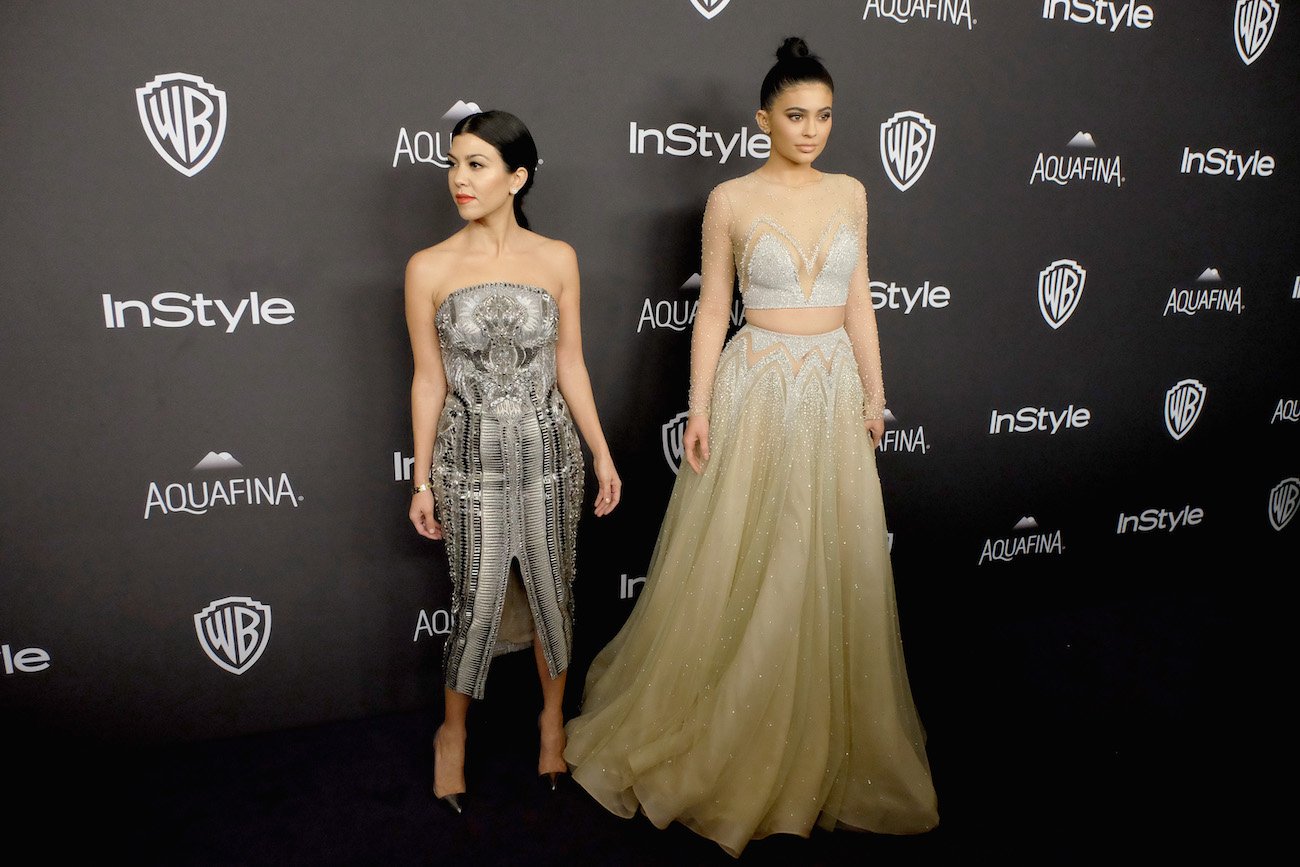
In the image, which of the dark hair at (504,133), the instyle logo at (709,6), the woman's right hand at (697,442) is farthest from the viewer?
the instyle logo at (709,6)

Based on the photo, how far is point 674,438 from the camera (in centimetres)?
291

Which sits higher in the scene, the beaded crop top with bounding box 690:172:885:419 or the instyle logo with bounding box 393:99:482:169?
the instyle logo with bounding box 393:99:482:169

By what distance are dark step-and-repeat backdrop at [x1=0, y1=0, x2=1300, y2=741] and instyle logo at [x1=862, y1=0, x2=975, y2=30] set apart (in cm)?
1

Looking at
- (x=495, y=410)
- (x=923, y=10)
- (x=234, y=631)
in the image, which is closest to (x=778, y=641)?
(x=495, y=410)

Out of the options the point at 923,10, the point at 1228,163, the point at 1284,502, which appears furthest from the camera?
the point at 1284,502

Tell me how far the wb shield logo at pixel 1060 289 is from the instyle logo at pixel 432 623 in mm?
2467

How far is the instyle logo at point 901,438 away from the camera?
10.4 ft

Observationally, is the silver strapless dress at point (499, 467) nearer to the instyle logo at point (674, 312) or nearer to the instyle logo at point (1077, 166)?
the instyle logo at point (674, 312)

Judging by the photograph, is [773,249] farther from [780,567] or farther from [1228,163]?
[1228,163]

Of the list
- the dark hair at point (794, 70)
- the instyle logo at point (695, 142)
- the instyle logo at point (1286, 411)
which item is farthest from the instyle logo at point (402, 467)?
the instyle logo at point (1286, 411)

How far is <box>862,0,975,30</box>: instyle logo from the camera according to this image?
8.82 feet

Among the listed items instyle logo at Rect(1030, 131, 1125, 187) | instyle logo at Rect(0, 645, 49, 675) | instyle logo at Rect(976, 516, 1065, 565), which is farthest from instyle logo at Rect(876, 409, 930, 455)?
instyle logo at Rect(0, 645, 49, 675)

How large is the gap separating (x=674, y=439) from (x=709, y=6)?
1.35 metres

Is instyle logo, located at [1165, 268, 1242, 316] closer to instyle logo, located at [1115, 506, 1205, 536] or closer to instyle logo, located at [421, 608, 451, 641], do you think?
instyle logo, located at [1115, 506, 1205, 536]
